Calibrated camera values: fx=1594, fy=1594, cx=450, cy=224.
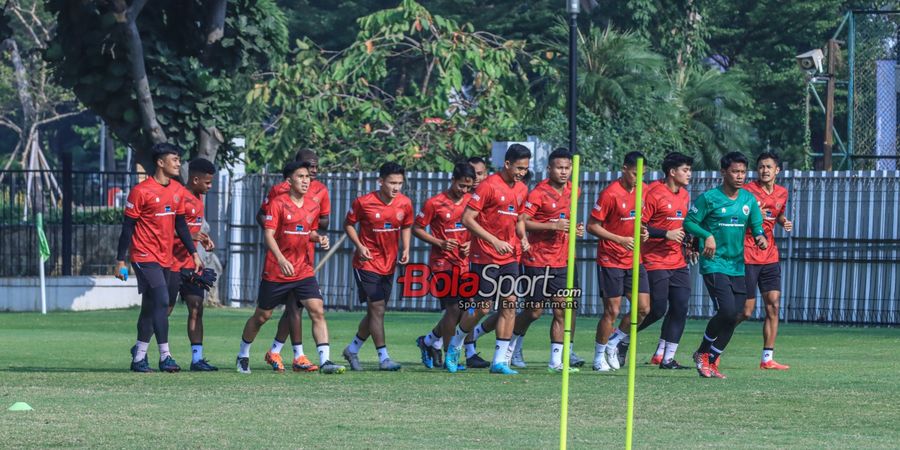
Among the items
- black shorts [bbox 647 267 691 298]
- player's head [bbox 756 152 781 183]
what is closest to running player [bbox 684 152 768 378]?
black shorts [bbox 647 267 691 298]

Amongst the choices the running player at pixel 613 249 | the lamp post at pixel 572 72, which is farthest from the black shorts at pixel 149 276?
the lamp post at pixel 572 72

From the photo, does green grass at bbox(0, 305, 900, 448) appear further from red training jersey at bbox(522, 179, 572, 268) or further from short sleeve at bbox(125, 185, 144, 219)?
short sleeve at bbox(125, 185, 144, 219)

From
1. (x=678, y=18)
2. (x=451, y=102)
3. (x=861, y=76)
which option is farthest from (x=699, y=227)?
(x=678, y=18)

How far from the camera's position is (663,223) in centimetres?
1485

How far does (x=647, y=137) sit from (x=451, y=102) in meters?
4.20

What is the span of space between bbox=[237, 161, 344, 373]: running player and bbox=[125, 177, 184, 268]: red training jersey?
920 mm

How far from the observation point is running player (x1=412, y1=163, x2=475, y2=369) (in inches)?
599

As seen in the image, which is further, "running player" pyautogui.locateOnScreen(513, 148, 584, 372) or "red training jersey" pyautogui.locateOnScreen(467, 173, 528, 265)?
"running player" pyautogui.locateOnScreen(513, 148, 584, 372)

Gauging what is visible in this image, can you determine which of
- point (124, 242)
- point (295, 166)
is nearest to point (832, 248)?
point (295, 166)

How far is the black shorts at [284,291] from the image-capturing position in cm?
1449

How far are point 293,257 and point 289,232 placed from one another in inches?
9.5

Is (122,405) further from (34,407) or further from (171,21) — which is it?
(171,21)

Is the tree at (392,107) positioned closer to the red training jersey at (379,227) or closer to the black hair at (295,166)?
the red training jersey at (379,227)

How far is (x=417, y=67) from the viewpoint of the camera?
151ft
